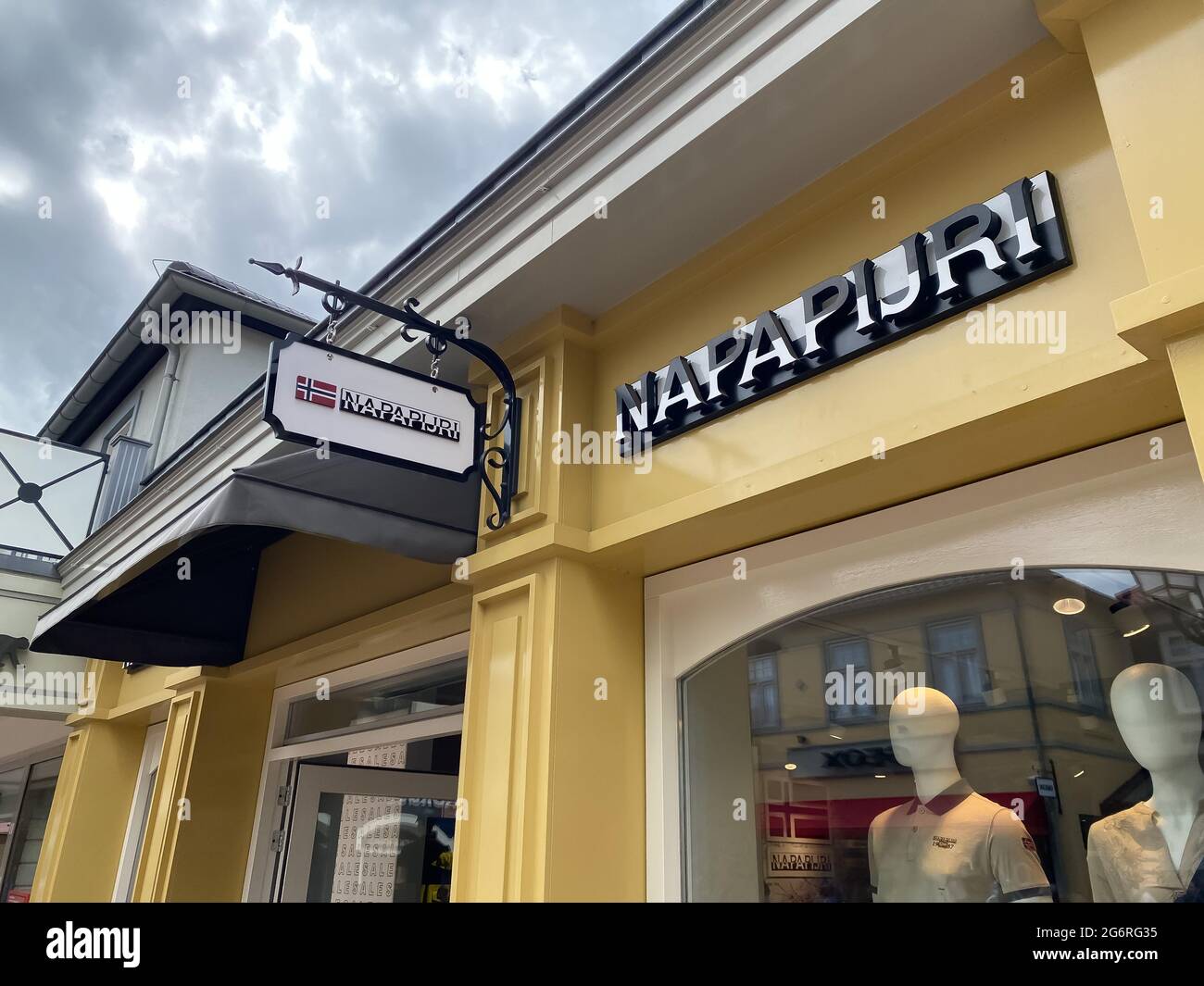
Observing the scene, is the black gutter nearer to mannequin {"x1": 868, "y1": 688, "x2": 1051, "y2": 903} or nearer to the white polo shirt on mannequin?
mannequin {"x1": 868, "y1": 688, "x2": 1051, "y2": 903}

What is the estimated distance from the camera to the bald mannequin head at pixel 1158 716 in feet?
5.45

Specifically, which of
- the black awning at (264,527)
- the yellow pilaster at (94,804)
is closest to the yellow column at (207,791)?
the black awning at (264,527)

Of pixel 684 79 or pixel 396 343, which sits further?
pixel 396 343

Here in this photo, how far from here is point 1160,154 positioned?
61.9 inches

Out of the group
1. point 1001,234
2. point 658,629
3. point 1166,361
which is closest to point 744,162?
point 1001,234

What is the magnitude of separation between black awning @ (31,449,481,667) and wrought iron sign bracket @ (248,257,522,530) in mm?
175

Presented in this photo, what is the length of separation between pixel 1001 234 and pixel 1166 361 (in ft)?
1.71

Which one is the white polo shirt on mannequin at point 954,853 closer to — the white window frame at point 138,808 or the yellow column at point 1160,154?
the yellow column at point 1160,154

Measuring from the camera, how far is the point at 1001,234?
1926 mm

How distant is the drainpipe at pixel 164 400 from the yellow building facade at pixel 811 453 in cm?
561

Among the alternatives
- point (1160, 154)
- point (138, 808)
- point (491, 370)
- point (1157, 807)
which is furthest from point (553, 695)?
point (138, 808)

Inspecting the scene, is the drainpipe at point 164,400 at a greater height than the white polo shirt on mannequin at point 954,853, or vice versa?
the drainpipe at point 164,400
